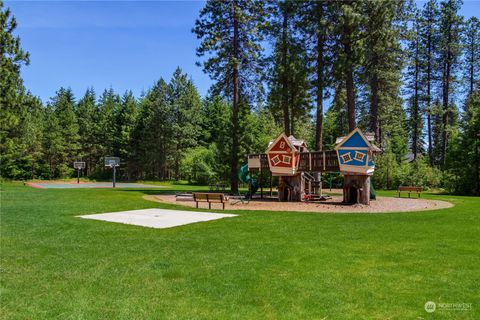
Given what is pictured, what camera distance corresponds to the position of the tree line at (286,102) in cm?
2272

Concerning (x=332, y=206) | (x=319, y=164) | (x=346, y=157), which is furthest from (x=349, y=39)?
(x=332, y=206)

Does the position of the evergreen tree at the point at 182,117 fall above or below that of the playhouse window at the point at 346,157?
above

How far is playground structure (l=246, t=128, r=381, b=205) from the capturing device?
709 inches

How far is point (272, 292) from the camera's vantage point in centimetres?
550

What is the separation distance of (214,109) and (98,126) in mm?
18943

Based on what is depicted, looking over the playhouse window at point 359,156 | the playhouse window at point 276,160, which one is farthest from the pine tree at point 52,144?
the playhouse window at point 359,156

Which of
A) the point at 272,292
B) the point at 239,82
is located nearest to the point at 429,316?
the point at 272,292

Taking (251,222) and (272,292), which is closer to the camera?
(272,292)

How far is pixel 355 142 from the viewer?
18.2m

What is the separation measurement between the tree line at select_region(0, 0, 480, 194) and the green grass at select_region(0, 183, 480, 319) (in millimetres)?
13694

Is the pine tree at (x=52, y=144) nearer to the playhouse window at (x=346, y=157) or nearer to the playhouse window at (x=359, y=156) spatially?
the playhouse window at (x=346, y=157)

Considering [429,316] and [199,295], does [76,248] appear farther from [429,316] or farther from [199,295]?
[429,316]

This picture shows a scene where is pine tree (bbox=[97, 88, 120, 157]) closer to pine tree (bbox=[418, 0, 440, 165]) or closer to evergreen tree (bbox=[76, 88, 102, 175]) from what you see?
evergreen tree (bbox=[76, 88, 102, 175])

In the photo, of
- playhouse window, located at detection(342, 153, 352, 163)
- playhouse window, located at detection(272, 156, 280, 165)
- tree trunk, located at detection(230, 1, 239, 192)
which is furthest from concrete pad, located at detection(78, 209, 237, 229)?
tree trunk, located at detection(230, 1, 239, 192)
